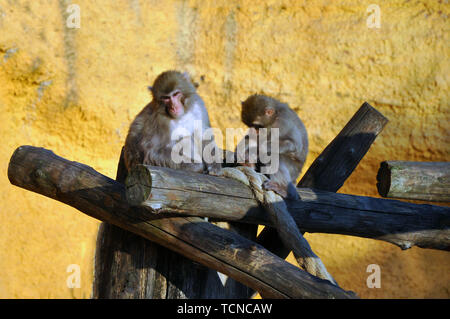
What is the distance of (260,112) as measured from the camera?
4.58 metres

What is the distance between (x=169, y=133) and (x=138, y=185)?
1035 millimetres

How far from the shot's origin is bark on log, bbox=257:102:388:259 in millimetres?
4156

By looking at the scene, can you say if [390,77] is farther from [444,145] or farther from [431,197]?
[431,197]

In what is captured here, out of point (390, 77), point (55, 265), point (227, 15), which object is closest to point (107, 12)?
point (227, 15)

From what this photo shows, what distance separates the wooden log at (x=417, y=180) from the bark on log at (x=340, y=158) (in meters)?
1.39

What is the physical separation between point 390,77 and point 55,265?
5268 mm

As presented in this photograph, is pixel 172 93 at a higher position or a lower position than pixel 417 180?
higher

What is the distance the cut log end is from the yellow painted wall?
172 inches

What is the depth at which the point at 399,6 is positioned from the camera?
7.09 metres
